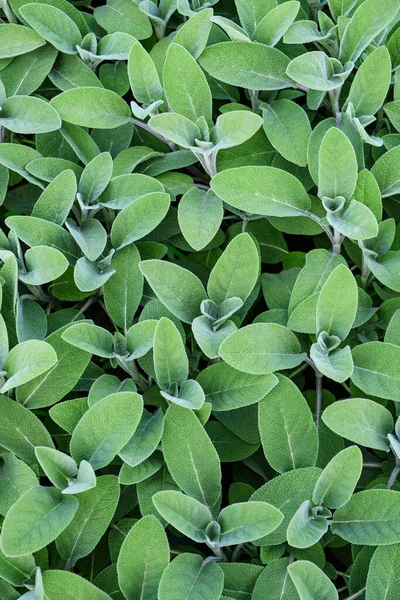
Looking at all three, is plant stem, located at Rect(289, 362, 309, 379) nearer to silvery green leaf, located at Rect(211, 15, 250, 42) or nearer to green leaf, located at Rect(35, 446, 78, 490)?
green leaf, located at Rect(35, 446, 78, 490)

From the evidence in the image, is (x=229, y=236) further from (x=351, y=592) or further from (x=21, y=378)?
(x=351, y=592)

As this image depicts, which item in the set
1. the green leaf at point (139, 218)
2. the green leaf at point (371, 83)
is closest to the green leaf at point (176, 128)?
the green leaf at point (139, 218)

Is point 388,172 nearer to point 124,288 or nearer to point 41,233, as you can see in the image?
point 124,288

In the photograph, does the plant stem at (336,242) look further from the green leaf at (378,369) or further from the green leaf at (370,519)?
the green leaf at (370,519)

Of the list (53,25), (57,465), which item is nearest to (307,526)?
(57,465)

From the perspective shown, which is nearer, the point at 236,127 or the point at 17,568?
the point at 17,568

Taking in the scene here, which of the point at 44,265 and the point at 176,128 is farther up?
the point at 176,128
